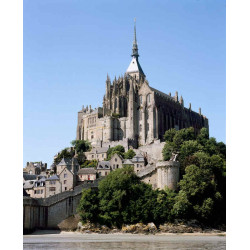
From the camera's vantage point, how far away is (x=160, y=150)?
66562mm

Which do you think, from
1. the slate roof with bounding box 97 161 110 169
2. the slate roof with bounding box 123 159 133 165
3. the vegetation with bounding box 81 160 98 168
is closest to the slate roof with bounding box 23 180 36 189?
the slate roof with bounding box 97 161 110 169

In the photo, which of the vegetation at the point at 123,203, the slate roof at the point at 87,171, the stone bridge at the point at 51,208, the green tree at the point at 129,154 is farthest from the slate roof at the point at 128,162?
the stone bridge at the point at 51,208

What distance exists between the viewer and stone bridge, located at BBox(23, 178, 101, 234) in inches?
1751

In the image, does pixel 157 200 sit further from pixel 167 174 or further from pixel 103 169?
pixel 103 169

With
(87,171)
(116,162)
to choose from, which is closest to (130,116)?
(116,162)

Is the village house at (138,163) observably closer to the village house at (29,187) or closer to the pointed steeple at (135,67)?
the village house at (29,187)

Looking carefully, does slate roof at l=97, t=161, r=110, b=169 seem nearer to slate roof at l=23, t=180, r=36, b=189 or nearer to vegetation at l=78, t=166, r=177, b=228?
slate roof at l=23, t=180, r=36, b=189

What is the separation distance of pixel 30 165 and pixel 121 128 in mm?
18410

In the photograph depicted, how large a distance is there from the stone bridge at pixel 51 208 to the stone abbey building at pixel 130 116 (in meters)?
26.1

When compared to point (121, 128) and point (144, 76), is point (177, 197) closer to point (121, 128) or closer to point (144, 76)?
point (121, 128)

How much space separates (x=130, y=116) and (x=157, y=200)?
36.9 metres

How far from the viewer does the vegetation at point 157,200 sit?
43.3 metres

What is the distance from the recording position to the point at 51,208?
46250 mm
